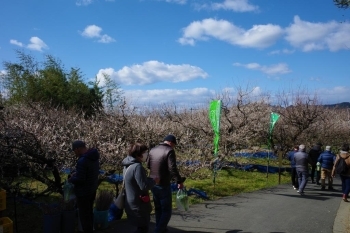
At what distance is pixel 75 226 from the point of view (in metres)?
6.27

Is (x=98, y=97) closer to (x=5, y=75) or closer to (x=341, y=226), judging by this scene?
(x=5, y=75)

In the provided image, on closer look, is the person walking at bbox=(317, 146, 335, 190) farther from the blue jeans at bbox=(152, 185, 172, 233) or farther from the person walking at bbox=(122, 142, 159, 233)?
the person walking at bbox=(122, 142, 159, 233)

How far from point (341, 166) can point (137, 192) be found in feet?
25.3

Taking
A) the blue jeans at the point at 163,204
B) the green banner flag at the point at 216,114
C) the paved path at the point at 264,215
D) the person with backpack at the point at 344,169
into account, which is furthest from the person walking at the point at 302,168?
the blue jeans at the point at 163,204

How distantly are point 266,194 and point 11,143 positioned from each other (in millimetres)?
8194

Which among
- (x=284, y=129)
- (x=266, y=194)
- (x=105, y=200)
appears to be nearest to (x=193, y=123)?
(x=284, y=129)

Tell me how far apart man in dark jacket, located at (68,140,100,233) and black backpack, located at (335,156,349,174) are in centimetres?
793

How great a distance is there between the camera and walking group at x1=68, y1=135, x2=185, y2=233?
485 cm

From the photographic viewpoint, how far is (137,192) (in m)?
4.87

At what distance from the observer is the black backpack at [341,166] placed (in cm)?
987

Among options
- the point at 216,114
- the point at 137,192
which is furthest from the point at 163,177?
the point at 216,114

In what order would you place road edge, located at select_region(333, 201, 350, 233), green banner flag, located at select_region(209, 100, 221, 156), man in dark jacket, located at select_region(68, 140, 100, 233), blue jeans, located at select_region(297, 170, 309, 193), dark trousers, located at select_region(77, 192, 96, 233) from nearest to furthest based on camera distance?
man in dark jacket, located at select_region(68, 140, 100, 233) → dark trousers, located at select_region(77, 192, 96, 233) → road edge, located at select_region(333, 201, 350, 233) → blue jeans, located at select_region(297, 170, 309, 193) → green banner flag, located at select_region(209, 100, 221, 156)

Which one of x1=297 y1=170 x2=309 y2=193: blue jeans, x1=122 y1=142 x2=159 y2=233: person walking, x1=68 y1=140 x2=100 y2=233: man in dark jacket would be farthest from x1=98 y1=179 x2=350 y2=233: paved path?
x1=122 y1=142 x2=159 y2=233: person walking

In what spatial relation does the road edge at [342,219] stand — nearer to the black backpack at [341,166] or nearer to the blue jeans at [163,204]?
the black backpack at [341,166]
